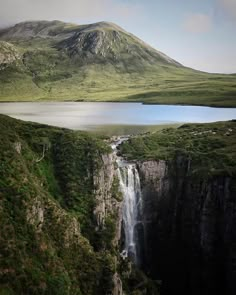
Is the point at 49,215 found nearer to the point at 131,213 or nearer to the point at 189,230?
the point at 131,213

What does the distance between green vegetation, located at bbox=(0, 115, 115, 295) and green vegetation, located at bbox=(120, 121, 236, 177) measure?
51.4 feet

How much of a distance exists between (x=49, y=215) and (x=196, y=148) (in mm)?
40434

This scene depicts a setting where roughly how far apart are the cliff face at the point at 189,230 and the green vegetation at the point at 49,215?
41.8 ft

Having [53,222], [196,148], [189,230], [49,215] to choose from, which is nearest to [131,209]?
[189,230]

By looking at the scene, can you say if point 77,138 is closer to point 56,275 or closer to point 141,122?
point 56,275

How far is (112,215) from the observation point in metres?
61.2

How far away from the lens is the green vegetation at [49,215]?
40531mm

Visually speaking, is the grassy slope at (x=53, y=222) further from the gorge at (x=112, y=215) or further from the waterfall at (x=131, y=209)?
the waterfall at (x=131, y=209)

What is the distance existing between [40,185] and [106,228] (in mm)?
11523

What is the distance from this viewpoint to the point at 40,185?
179 feet

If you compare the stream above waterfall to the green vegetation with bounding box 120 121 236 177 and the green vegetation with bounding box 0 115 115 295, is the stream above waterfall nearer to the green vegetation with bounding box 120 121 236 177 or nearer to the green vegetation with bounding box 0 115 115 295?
the green vegetation with bounding box 120 121 236 177

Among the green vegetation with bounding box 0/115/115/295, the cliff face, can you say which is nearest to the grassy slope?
the green vegetation with bounding box 0/115/115/295

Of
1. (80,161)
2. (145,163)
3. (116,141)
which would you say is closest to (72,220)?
(80,161)

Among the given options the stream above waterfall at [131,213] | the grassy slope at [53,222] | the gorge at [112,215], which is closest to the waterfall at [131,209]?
the stream above waterfall at [131,213]
